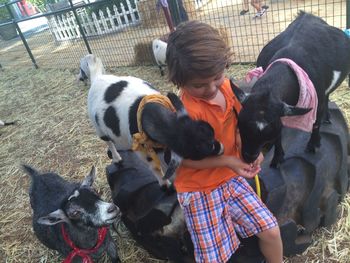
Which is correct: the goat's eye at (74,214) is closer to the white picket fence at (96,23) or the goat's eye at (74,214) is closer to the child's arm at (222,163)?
the child's arm at (222,163)

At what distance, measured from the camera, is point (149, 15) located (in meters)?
9.80

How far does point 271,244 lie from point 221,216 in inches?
14.9

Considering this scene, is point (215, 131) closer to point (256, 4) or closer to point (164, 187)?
point (164, 187)

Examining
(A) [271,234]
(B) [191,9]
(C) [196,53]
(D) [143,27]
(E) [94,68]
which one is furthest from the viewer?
(D) [143,27]

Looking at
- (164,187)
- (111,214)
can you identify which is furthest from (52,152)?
(111,214)

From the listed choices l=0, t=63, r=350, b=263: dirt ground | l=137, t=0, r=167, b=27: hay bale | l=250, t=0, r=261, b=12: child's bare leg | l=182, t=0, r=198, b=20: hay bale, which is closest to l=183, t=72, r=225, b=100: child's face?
l=0, t=63, r=350, b=263: dirt ground

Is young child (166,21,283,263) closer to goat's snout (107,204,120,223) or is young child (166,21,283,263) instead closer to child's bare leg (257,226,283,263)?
child's bare leg (257,226,283,263)

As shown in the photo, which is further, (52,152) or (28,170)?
(52,152)

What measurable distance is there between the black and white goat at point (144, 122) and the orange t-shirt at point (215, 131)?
14cm

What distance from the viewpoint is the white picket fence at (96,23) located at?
9430 mm

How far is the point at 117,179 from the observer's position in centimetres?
340

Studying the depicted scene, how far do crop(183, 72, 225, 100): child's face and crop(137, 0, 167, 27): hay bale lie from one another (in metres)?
7.13

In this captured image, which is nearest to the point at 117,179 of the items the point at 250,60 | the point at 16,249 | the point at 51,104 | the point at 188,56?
the point at 16,249

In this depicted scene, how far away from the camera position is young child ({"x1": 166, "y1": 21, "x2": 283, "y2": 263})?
2.08 meters
